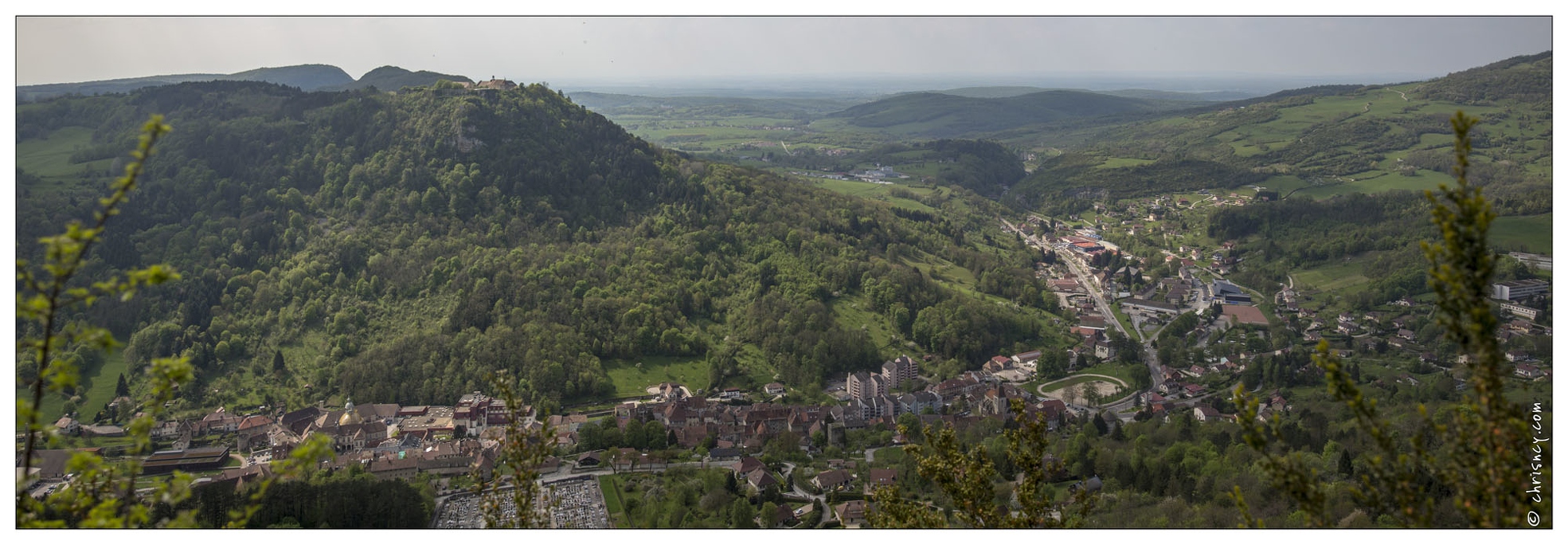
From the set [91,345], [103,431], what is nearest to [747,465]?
[103,431]

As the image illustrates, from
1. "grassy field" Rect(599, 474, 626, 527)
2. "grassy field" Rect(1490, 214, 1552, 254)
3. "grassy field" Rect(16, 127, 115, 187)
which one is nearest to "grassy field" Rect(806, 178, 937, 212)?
"grassy field" Rect(1490, 214, 1552, 254)

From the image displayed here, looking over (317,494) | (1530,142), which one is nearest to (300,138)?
(317,494)

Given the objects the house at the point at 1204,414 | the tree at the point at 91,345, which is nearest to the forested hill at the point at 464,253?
the house at the point at 1204,414

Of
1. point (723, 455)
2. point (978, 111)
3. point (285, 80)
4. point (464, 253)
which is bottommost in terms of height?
point (723, 455)

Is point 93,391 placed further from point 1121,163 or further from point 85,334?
point 1121,163

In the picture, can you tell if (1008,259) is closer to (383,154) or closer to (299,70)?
(383,154)
